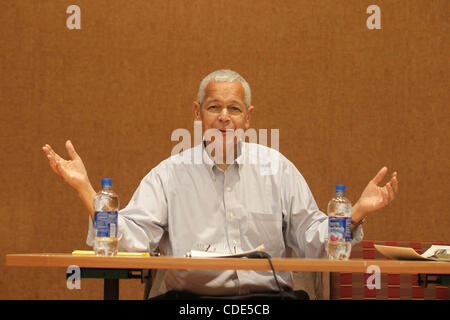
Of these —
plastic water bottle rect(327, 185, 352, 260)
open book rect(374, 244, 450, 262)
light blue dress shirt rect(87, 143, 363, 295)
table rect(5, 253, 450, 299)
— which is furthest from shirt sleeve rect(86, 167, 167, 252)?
open book rect(374, 244, 450, 262)

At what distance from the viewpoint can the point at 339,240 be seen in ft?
6.99

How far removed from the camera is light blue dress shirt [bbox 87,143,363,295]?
2.51m

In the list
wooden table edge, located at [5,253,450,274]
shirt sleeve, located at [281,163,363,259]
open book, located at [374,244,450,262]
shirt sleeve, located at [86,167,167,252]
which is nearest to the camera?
wooden table edge, located at [5,253,450,274]

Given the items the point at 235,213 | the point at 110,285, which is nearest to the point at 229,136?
the point at 235,213

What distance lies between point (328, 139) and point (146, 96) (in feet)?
4.08

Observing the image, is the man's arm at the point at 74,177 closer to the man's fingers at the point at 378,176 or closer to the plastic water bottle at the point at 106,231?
the plastic water bottle at the point at 106,231

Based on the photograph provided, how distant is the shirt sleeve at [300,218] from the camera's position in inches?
98.7

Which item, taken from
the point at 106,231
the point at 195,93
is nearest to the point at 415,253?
the point at 106,231

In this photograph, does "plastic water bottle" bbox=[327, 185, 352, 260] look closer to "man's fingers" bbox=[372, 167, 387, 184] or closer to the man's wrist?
the man's wrist

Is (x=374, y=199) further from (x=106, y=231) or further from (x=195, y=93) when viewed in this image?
(x=195, y=93)

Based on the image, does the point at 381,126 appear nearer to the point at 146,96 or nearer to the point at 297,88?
the point at 297,88

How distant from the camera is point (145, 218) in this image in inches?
101

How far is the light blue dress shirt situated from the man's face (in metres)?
0.14

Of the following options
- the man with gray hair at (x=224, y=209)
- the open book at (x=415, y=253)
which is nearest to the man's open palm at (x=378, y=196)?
the open book at (x=415, y=253)
